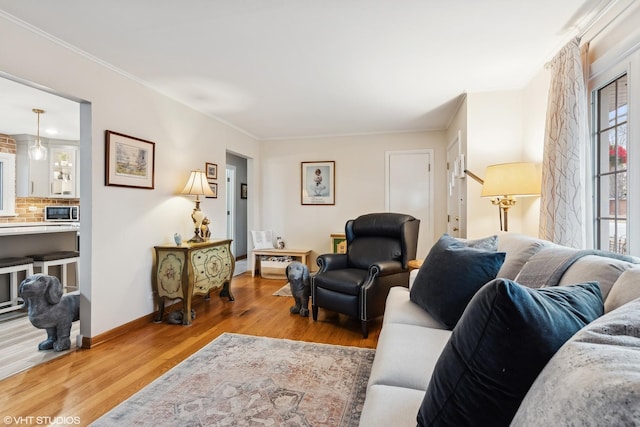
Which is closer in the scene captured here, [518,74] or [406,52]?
[406,52]

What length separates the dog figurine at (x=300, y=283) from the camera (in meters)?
Answer: 3.20

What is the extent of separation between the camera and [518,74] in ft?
9.38

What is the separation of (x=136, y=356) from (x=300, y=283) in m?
1.50

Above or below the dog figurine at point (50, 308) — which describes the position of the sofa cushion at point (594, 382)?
above

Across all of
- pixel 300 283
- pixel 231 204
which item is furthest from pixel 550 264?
pixel 231 204

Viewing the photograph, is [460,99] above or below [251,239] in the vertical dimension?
above

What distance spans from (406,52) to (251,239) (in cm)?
376

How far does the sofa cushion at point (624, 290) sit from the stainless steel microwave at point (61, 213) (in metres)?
7.08

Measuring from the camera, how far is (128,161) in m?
2.88

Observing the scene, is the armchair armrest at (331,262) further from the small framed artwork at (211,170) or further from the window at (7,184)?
the window at (7,184)

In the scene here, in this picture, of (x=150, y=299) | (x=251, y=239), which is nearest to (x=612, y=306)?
(x=150, y=299)

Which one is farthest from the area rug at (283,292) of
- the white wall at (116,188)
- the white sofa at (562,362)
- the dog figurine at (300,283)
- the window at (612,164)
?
the window at (612,164)

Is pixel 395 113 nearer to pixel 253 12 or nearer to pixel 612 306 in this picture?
pixel 253 12

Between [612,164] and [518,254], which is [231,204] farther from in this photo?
[612,164]
